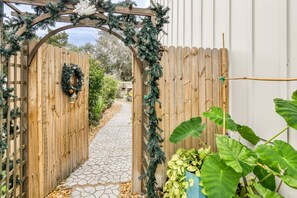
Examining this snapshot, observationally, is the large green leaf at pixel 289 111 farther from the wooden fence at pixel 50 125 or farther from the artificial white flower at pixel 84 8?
the wooden fence at pixel 50 125

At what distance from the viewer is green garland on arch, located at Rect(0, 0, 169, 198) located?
1.95 m

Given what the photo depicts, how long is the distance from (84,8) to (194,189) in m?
2.07

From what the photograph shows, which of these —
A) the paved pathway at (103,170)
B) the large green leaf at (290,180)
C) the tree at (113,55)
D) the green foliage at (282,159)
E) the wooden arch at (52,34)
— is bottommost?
the paved pathway at (103,170)

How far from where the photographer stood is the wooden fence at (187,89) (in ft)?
7.99

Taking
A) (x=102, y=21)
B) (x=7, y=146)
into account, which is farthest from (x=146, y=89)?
(x=7, y=146)

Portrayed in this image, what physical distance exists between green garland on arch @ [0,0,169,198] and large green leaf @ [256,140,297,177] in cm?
96

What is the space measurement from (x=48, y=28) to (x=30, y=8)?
239 millimetres

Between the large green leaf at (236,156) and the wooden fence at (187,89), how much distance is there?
89 cm

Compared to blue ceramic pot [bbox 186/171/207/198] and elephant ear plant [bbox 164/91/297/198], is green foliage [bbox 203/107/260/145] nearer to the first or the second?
elephant ear plant [bbox 164/91/297/198]

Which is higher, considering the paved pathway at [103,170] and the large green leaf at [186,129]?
the large green leaf at [186,129]

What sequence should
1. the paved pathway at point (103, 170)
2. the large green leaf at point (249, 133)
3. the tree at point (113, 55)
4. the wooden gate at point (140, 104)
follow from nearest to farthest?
the large green leaf at point (249, 133) → the wooden gate at point (140, 104) → the paved pathway at point (103, 170) → the tree at point (113, 55)

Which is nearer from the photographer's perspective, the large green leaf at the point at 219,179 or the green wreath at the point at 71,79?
the large green leaf at the point at 219,179

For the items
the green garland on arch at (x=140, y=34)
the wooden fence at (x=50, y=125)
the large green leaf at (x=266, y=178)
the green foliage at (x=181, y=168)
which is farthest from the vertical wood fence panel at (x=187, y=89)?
the wooden fence at (x=50, y=125)

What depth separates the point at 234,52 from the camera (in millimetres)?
2400
